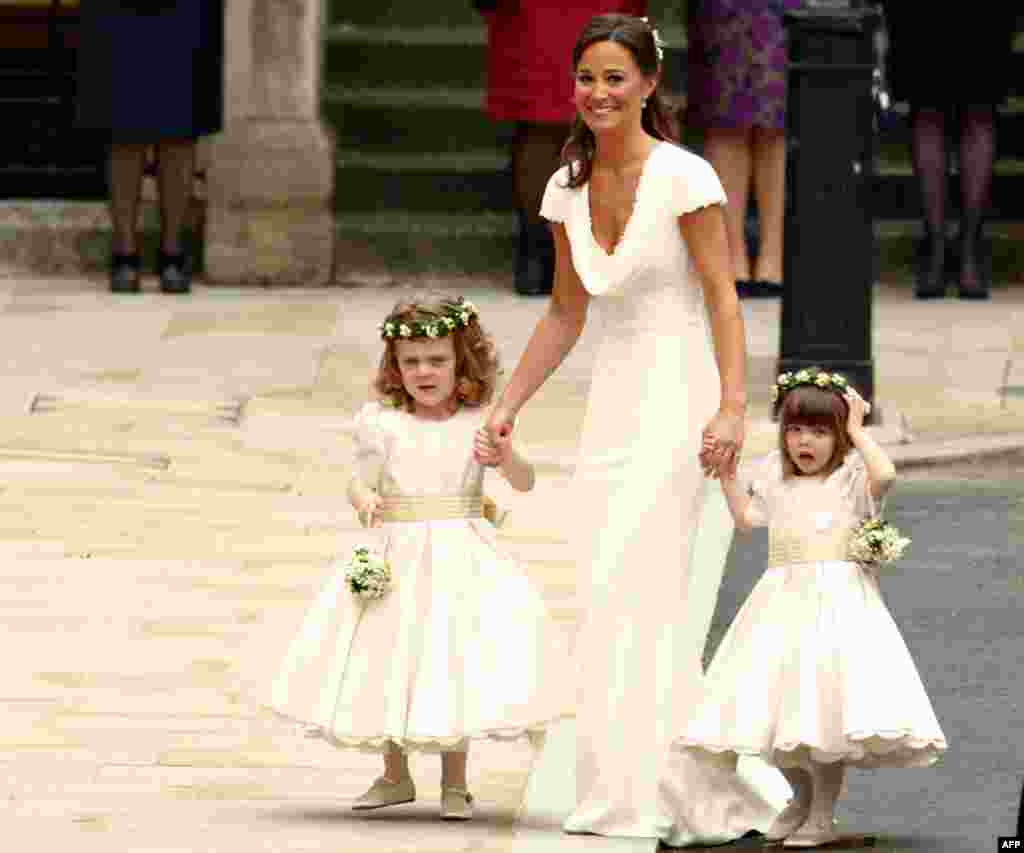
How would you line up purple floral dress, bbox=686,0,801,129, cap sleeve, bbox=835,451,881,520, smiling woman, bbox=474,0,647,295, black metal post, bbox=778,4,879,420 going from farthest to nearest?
smiling woman, bbox=474,0,647,295 < purple floral dress, bbox=686,0,801,129 < black metal post, bbox=778,4,879,420 < cap sleeve, bbox=835,451,881,520

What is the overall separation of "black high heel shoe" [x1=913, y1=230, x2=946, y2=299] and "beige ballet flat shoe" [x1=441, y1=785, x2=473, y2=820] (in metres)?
10.4

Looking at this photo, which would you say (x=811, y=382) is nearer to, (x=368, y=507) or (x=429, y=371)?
(x=429, y=371)

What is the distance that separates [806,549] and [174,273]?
1046 centimetres

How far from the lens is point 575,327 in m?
7.83

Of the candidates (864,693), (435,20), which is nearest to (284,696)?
(864,693)

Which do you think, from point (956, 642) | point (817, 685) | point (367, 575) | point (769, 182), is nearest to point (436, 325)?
point (367, 575)

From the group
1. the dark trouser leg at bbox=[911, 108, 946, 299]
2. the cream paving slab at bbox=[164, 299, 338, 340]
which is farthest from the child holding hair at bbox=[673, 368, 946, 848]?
the dark trouser leg at bbox=[911, 108, 946, 299]

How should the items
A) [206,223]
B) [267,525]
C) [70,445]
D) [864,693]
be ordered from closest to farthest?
1. [864,693]
2. [267,525]
3. [70,445]
4. [206,223]

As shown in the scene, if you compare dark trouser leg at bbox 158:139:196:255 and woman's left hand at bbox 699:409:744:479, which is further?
dark trouser leg at bbox 158:139:196:255

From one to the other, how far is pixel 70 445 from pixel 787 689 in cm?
591

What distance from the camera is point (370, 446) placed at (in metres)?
7.80

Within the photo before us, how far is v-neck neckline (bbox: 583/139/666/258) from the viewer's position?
7.65m

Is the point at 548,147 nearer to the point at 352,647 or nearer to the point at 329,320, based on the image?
the point at 329,320

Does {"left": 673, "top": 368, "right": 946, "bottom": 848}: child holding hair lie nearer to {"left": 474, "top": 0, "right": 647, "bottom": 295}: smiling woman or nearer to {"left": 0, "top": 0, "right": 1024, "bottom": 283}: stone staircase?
{"left": 474, "top": 0, "right": 647, "bottom": 295}: smiling woman
